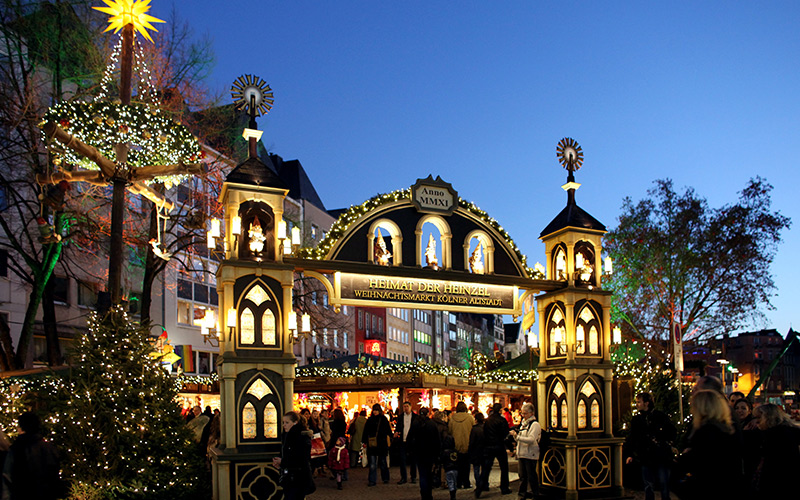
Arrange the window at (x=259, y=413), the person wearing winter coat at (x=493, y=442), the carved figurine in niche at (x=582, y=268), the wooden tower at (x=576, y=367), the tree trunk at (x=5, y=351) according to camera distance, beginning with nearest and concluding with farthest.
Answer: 1. the window at (x=259, y=413)
2. the wooden tower at (x=576, y=367)
3. the person wearing winter coat at (x=493, y=442)
4. the carved figurine in niche at (x=582, y=268)
5. the tree trunk at (x=5, y=351)

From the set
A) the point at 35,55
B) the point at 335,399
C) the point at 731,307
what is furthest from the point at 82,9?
the point at 731,307

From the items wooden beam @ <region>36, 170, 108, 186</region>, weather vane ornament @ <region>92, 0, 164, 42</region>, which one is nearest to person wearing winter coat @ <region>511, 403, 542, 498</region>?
wooden beam @ <region>36, 170, 108, 186</region>

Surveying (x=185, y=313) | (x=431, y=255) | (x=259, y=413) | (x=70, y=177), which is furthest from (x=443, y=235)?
(x=185, y=313)

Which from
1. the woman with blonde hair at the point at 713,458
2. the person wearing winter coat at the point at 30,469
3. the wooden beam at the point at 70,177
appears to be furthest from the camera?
the wooden beam at the point at 70,177

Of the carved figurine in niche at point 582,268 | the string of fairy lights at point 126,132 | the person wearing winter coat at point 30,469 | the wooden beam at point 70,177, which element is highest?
the string of fairy lights at point 126,132

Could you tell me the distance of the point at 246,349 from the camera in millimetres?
11758

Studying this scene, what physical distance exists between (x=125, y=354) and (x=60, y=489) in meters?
4.19

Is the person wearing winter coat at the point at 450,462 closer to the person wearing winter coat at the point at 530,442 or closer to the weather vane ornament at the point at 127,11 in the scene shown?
the person wearing winter coat at the point at 530,442

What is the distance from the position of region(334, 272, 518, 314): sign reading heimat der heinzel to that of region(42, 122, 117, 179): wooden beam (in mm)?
4232

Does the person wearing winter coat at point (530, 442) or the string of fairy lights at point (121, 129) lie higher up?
A: the string of fairy lights at point (121, 129)

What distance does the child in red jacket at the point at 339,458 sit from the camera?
16594 millimetres

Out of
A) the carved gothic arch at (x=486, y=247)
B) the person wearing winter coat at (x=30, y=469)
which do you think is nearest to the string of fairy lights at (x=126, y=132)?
the carved gothic arch at (x=486, y=247)

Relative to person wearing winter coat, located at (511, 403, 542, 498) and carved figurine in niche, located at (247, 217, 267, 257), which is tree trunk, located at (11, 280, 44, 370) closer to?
carved figurine in niche, located at (247, 217, 267, 257)

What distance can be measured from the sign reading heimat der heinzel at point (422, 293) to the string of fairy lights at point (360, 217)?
0.55m
